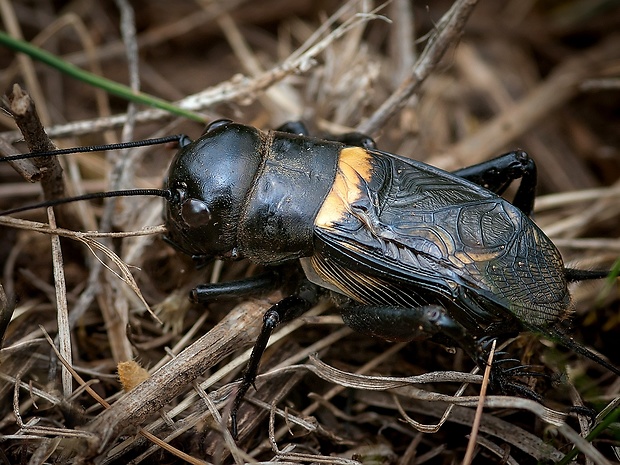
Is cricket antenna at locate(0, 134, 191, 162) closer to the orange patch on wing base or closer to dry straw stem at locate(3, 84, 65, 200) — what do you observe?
dry straw stem at locate(3, 84, 65, 200)

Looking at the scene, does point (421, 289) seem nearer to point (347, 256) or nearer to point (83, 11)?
point (347, 256)

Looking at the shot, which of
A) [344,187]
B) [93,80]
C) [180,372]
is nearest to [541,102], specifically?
[344,187]

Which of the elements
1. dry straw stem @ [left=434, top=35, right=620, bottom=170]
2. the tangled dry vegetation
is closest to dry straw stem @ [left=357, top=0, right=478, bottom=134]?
the tangled dry vegetation

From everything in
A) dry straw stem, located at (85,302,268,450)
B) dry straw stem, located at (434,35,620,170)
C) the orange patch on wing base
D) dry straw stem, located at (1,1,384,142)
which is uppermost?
dry straw stem, located at (1,1,384,142)

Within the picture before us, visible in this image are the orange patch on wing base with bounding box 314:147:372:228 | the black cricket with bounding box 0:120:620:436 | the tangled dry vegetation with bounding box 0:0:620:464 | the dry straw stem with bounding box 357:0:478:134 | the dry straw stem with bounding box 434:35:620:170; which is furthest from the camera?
the dry straw stem with bounding box 434:35:620:170

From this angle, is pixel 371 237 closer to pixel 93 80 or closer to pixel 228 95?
pixel 228 95

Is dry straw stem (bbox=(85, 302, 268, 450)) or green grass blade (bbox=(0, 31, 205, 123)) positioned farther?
green grass blade (bbox=(0, 31, 205, 123))

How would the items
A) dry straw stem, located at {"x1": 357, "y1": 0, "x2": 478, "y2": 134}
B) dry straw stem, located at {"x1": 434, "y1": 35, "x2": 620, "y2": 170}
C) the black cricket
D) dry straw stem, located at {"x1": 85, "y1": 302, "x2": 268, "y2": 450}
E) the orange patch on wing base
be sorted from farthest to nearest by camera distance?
1. dry straw stem, located at {"x1": 434, "y1": 35, "x2": 620, "y2": 170}
2. dry straw stem, located at {"x1": 357, "y1": 0, "x2": 478, "y2": 134}
3. the orange patch on wing base
4. the black cricket
5. dry straw stem, located at {"x1": 85, "y1": 302, "x2": 268, "y2": 450}

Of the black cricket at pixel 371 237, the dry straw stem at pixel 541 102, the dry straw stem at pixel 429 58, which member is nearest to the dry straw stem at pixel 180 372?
the black cricket at pixel 371 237

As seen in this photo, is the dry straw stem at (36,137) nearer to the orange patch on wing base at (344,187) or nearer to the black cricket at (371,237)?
the black cricket at (371,237)
